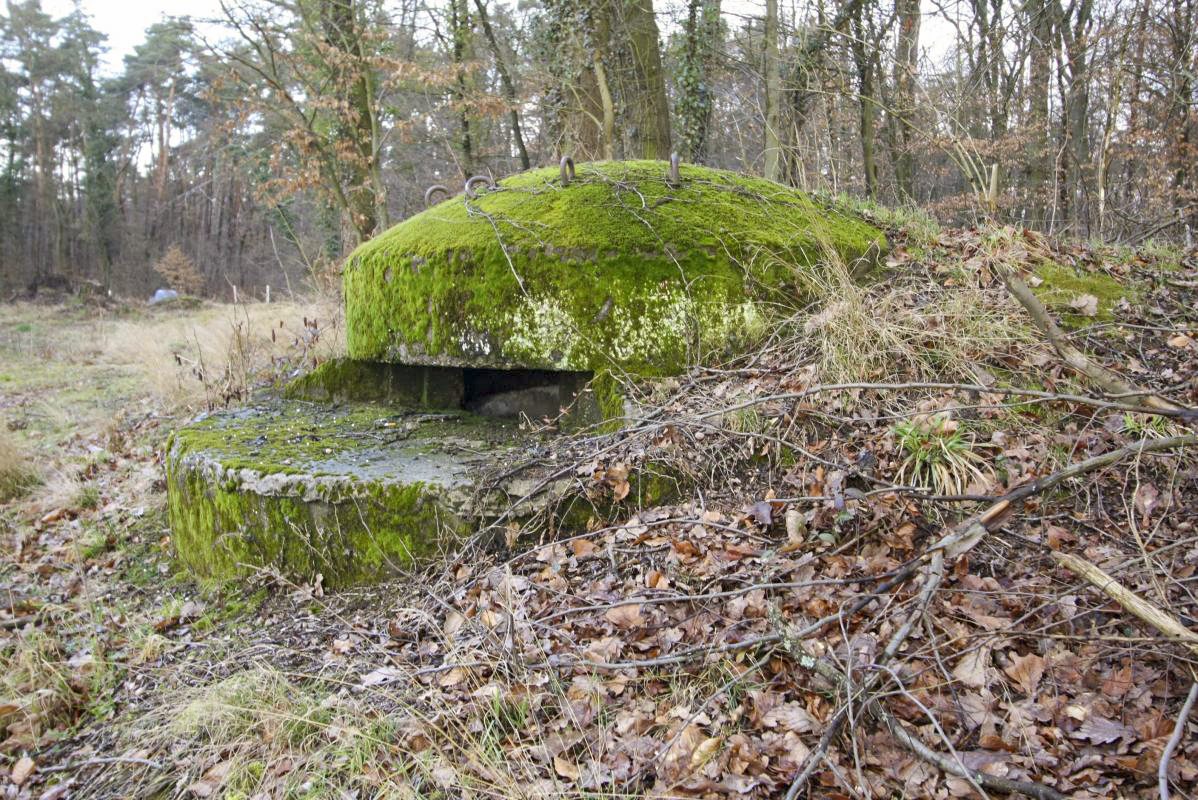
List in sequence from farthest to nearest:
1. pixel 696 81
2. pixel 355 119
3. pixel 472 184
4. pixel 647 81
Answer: pixel 355 119 < pixel 696 81 < pixel 647 81 < pixel 472 184

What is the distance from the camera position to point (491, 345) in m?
3.52

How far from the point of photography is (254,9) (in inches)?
318

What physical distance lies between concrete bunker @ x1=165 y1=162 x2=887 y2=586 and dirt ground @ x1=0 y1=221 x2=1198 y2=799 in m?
0.18

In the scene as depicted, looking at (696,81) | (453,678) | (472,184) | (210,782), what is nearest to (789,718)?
(453,678)

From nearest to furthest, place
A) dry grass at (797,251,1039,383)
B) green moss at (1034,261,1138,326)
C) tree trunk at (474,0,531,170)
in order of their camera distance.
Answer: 1. dry grass at (797,251,1039,383)
2. green moss at (1034,261,1138,326)
3. tree trunk at (474,0,531,170)

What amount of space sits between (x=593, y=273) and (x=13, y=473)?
4.54m

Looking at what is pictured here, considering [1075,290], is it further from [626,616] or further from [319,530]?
[319,530]

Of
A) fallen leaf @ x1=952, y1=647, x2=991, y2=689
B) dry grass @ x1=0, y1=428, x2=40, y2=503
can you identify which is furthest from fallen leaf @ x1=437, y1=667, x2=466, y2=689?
dry grass @ x1=0, y1=428, x2=40, y2=503

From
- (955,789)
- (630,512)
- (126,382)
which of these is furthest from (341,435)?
(126,382)

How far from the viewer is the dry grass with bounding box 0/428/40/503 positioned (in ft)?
16.1

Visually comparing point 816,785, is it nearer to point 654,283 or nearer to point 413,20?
point 654,283

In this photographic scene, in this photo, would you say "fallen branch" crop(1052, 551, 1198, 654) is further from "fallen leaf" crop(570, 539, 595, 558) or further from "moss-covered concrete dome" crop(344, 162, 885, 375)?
"moss-covered concrete dome" crop(344, 162, 885, 375)

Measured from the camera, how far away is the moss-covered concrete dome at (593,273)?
3.39 metres

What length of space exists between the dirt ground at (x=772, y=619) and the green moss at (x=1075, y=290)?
0.04 metres
